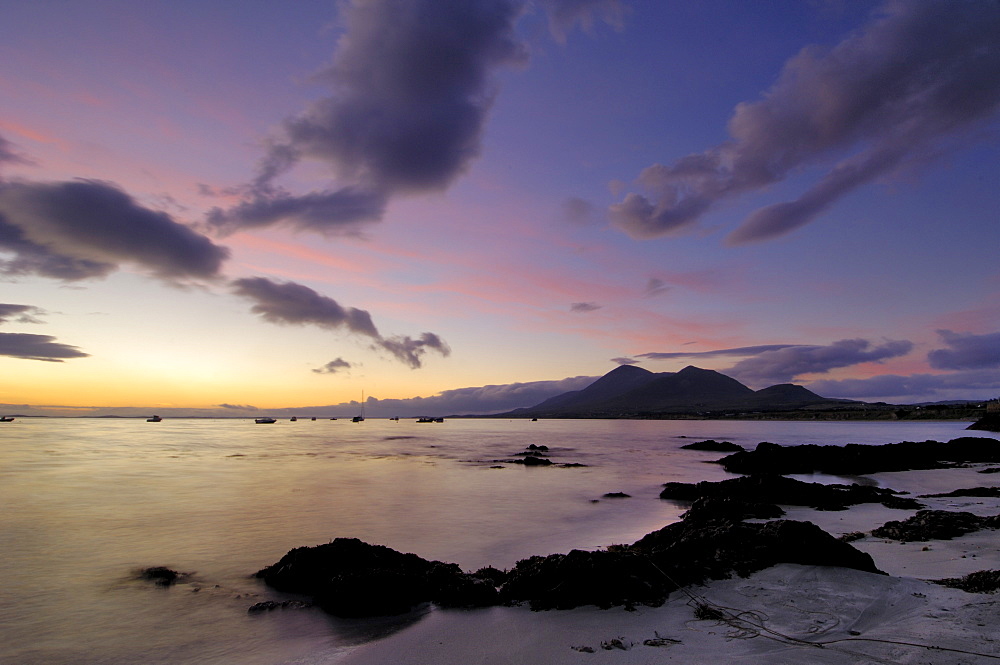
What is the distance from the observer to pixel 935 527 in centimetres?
1060

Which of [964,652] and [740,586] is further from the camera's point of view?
[740,586]

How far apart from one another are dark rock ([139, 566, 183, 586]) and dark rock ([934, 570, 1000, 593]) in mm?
14226

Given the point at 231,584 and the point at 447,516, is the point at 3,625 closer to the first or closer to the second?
the point at 231,584

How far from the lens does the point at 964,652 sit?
4.93 metres

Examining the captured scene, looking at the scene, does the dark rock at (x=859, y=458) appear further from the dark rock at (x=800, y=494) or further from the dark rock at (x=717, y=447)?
the dark rock at (x=717, y=447)

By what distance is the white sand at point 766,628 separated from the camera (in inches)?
209

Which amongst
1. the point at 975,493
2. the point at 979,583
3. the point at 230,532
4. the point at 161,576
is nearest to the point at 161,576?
the point at 161,576

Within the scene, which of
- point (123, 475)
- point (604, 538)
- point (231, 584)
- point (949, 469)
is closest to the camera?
point (231, 584)

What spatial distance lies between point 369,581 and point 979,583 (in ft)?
29.2

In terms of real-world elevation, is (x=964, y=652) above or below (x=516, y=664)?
above

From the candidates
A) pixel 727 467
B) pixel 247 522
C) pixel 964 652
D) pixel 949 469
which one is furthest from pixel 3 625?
pixel 949 469

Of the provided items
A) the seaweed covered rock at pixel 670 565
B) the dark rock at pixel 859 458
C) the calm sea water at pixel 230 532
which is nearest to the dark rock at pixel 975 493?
the calm sea water at pixel 230 532

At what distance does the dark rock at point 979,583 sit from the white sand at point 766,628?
0.63 ft

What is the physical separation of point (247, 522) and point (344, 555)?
990 centimetres
